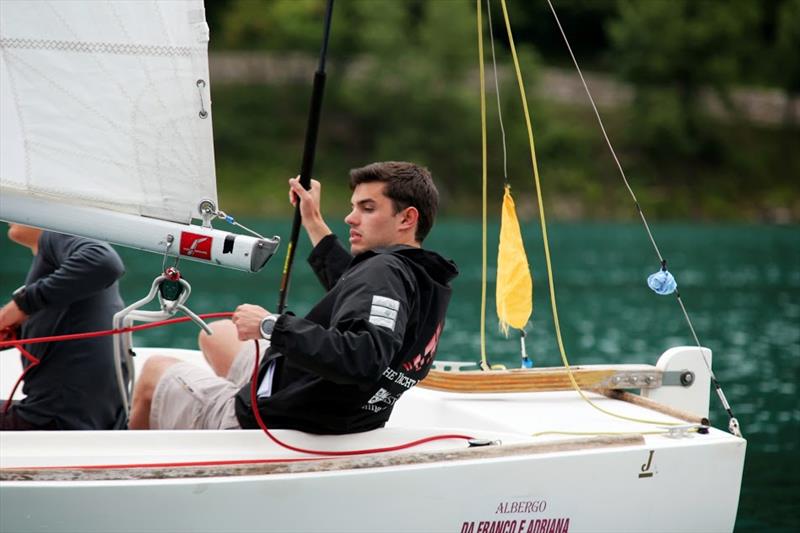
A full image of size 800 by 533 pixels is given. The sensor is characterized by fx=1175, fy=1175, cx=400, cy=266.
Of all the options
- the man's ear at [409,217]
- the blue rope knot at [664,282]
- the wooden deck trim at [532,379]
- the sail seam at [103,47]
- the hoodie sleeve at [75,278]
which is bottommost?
the wooden deck trim at [532,379]

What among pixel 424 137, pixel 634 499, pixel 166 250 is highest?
pixel 166 250

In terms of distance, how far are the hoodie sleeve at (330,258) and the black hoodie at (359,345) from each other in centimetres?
47

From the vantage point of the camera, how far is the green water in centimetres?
815

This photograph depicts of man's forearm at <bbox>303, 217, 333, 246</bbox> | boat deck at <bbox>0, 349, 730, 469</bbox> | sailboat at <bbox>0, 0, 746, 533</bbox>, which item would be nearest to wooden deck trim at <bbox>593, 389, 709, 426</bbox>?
boat deck at <bbox>0, 349, 730, 469</bbox>

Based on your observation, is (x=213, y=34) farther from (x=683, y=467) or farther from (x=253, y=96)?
(x=683, y=467)

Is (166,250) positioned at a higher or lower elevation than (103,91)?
lower

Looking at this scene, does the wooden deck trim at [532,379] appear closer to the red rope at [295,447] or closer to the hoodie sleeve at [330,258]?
the hoodie sleeve at [330,258]

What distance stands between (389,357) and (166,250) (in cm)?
72

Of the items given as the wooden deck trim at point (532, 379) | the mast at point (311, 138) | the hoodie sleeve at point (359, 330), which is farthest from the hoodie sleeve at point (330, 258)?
the wooden deck trim at point (532, 379)

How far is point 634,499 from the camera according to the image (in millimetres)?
4016

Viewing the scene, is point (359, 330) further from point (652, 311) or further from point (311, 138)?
point (652, 311)

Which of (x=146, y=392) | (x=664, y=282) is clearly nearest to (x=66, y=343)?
(x=146, y=392)

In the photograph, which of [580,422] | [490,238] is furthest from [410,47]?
[580,422]

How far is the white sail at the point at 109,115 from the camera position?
342cm
